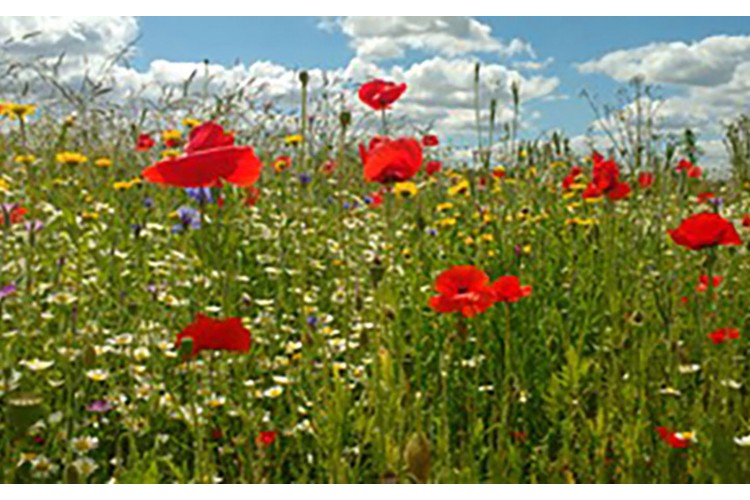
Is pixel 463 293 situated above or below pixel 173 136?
below

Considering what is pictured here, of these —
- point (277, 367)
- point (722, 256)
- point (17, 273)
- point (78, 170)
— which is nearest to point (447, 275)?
point (277, 367)

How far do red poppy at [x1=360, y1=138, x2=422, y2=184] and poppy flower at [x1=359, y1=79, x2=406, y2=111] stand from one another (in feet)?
1.12

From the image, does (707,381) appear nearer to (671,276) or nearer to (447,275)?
(671,276)

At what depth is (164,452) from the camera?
1.85m

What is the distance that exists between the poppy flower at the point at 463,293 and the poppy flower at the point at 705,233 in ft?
1.59

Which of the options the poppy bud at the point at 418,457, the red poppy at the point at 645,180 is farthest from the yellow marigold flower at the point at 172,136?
the poppy bud at the point at 418,457

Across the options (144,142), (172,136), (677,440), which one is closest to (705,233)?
(677,440)

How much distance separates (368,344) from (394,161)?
23.8 inches

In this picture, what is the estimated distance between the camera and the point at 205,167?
1.22m

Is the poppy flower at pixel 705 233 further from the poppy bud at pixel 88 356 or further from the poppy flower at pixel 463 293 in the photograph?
the poppy bud at pixel 88 356

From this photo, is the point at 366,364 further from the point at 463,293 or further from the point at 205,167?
the point at 205,167

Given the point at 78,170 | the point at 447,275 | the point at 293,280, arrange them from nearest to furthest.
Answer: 1. the point at 447,275
2. the point at 293,280
3. the point at 78,170

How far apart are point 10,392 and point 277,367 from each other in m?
0.81
